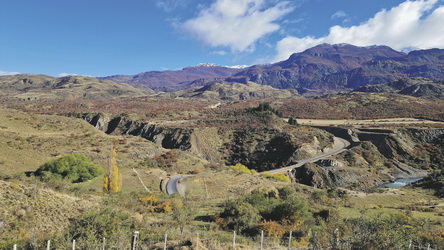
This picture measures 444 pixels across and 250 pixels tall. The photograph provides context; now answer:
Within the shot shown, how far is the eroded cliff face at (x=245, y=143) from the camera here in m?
63.8

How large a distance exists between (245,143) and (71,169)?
4620 centimetres

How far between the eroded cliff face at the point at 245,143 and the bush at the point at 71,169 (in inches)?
1252

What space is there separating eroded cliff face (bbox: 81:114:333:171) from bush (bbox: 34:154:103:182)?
31.8 meters

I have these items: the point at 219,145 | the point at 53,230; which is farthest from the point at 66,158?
the point at 219,145

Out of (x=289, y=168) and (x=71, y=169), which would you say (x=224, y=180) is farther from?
(x=71, y=169)

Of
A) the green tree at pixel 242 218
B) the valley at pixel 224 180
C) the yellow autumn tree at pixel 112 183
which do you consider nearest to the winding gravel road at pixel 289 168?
the valley at pixel 224 180

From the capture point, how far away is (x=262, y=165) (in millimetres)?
62719

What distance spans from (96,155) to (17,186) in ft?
108

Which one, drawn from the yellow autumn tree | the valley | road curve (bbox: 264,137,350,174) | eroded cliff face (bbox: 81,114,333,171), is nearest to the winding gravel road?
road curve (bbox: 264,137,350,174)

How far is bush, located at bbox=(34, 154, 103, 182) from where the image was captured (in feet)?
108

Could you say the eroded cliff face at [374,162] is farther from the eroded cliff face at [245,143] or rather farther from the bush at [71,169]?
the bush at [71,169]

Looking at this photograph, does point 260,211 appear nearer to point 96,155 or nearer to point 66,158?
point 66,158

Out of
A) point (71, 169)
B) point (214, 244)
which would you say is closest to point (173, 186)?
point (71, 169)

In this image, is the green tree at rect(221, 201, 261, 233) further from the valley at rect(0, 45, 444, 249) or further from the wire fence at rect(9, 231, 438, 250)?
the wire fence at rect(9, 231, 438, 250)
